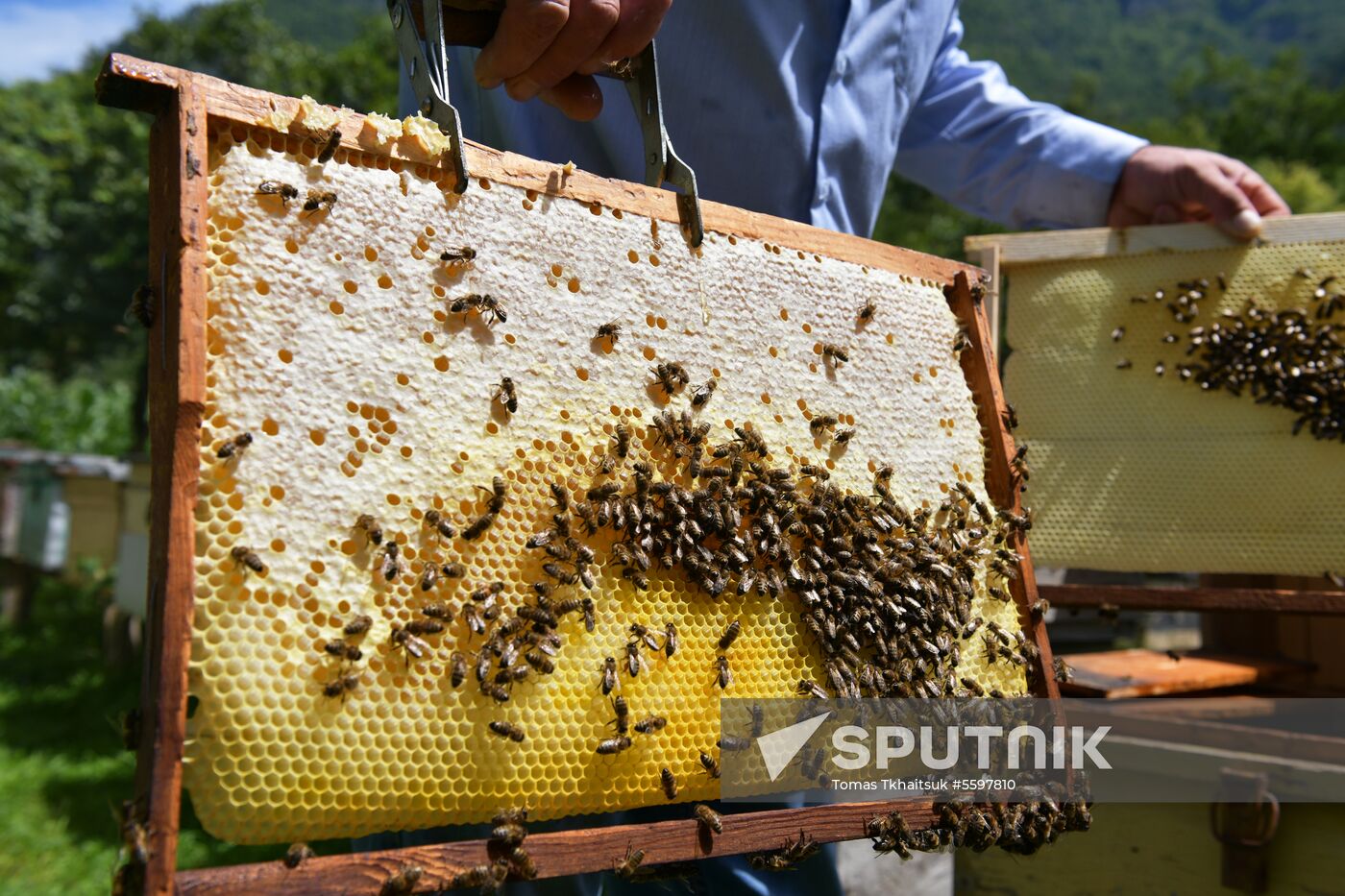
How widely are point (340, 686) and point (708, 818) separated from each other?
0.71m

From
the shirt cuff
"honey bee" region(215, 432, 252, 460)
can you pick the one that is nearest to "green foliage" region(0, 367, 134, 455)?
the shirt cuff

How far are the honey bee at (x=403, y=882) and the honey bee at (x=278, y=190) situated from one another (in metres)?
1.10

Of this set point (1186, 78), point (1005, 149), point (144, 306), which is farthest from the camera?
point (1186, 78)

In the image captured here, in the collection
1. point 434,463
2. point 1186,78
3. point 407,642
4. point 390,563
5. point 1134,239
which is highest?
point 1186,78

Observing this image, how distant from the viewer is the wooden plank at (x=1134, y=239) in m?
3.27

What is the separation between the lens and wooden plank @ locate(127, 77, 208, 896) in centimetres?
135

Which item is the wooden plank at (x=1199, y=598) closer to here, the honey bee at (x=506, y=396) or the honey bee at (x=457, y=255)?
the honey bee at (x=506, y=396)

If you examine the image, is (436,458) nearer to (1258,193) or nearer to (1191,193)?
(1191,193)

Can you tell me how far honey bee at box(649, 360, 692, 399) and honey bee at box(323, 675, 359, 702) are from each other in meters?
0.83

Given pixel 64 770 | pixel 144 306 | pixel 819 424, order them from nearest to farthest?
pixel 144 306 → pixel 819 424 → pixel 64 770

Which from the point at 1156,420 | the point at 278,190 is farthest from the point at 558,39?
the point at 1156,420

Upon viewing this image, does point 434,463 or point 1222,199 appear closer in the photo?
point 434,463

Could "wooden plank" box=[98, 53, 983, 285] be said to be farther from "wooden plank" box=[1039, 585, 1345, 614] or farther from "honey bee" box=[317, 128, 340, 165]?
"wooden plank" box=[1039, 585, 1345, 614]

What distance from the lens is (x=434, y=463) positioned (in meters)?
1.71
